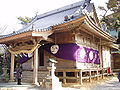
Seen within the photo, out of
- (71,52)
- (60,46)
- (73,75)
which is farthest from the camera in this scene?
(73,75)

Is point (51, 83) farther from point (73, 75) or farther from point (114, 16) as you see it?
point (114, 16)

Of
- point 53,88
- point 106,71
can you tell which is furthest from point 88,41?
point 53,88

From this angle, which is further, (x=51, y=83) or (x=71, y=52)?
(x=71, y=52)

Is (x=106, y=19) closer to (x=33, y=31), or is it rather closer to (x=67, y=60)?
(x=67, y=60)

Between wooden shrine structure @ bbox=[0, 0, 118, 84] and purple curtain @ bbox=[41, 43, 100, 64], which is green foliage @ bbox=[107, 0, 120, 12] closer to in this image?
wooden shrine structure @ bbox=[0, 0, 118, 84]

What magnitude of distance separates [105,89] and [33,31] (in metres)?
5.15

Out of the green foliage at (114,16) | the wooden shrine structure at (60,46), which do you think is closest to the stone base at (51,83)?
the wooden shrine structure at (60,46)

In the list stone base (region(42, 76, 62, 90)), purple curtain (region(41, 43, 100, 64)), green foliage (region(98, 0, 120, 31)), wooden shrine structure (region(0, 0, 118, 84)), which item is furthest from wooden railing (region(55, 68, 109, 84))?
green foliage (region(98, 0, 120, 31))

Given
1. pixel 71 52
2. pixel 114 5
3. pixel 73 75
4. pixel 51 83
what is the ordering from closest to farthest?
1. pixel 51 83
2. pixel 71 52
3. pixel 73 75
4. pixel 114 5

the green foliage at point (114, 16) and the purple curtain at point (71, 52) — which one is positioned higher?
the green foliage at point (114, 16)

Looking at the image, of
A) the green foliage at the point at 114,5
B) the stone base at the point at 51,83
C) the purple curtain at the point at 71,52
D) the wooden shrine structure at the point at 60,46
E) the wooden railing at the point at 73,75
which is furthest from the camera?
the green foliage at the point at 114,5

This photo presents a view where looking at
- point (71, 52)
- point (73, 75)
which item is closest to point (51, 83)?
point (71, 52)

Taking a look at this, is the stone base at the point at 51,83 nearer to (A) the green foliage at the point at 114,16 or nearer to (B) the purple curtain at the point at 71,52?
(B) the purple curtain at the point at 71,52

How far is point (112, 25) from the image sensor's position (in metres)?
30.4
